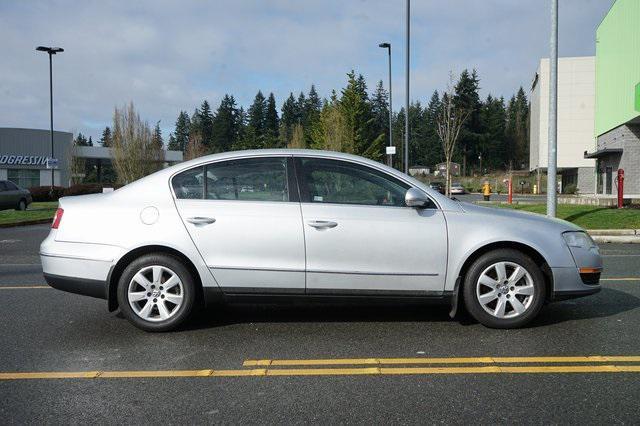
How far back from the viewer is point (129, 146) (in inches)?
1503

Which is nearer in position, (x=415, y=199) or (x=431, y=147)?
(x=415, y=199)

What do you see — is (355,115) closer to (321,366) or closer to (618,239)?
(618,239)

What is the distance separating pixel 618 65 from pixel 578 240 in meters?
29.6

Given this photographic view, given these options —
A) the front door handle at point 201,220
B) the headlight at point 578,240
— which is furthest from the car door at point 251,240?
the headlight at point 578,240

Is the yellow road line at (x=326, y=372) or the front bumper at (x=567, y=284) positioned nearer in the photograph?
the yellow road line at (x=326, y=372)

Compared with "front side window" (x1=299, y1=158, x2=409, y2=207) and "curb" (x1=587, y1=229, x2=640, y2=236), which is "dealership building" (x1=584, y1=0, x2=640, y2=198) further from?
"front side window" (x1=299, y1=158, x2=409, y2=207)

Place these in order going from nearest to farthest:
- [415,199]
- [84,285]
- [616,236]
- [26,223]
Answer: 1. [415,199]
2. [84,285]
3. [616,236]
4. [26,223]

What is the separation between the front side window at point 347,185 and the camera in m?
5.16

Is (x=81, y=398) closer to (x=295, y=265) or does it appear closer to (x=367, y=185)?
(x=295, y=265)

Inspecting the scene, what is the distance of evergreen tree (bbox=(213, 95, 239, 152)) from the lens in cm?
10994

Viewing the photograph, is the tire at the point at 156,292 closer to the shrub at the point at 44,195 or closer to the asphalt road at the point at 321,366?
the asphalt road at the point at 321,366

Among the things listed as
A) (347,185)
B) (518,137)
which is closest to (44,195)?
(347,185)

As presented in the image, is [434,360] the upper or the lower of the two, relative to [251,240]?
lower

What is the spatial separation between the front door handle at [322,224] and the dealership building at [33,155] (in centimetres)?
4448
